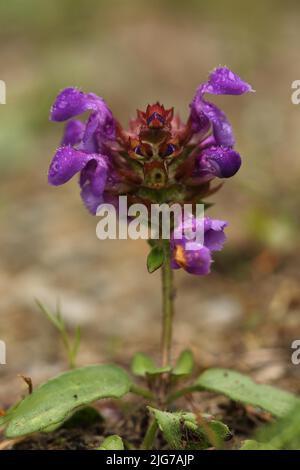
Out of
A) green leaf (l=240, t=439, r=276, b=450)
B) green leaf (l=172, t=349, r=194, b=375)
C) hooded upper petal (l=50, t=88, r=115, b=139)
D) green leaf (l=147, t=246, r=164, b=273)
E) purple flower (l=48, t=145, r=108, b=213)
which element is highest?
hooded upper petal (l=50, t=88, r=115, b=139)

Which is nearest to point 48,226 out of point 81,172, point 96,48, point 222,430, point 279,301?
point 279,301

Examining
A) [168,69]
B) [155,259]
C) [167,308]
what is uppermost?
[168,69]

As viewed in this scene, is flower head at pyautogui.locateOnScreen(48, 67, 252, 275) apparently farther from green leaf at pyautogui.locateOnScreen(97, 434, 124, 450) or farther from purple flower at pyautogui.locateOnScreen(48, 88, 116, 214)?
green leaf at pyautogui.locateOnScreen(97, 434, 124, 450)

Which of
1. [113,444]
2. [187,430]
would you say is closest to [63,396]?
[113,444]

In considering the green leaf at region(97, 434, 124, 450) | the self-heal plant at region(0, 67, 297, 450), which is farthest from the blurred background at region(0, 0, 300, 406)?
the green leaf at region(97, 434, 124, 450)

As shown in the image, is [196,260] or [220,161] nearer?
[196,260]

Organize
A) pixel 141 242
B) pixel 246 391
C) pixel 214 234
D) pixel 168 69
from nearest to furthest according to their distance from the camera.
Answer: pixel 214 234 → pixel 246 391 → pixel 141 242 → pixel 168 69

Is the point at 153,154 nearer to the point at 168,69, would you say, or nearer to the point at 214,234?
the point at 214,234

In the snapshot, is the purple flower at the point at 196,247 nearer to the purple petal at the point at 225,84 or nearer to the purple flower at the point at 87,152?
the purple flower at the point at 87,152
